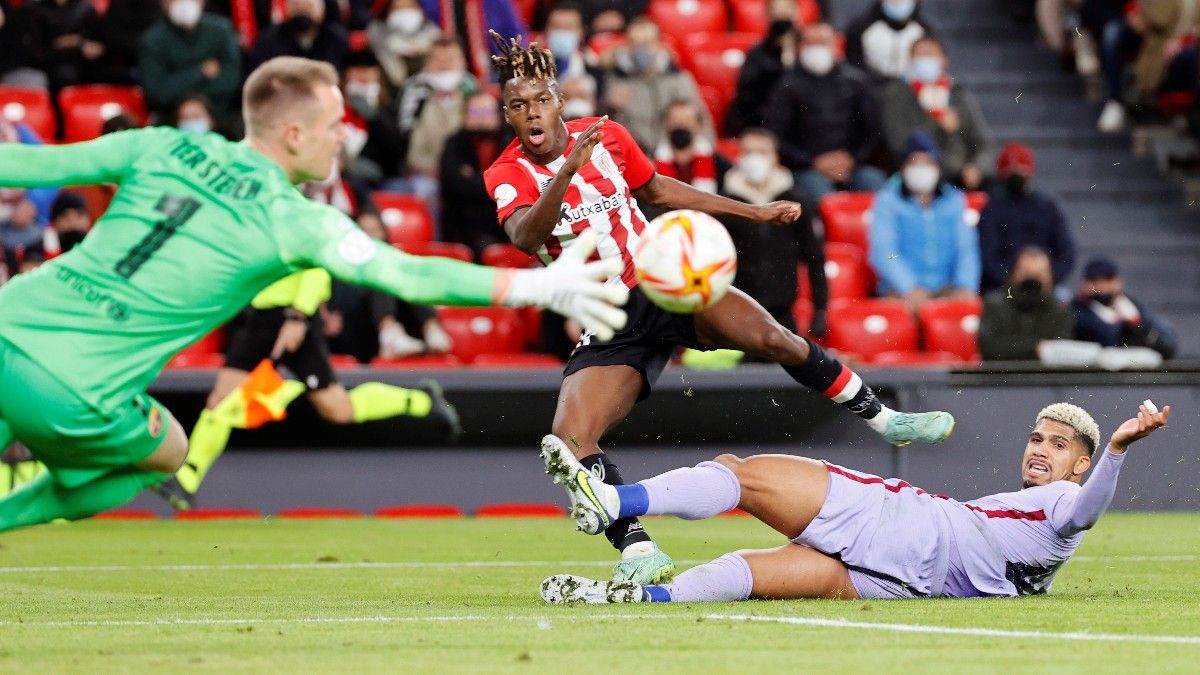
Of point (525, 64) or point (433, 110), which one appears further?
point (433, 110)

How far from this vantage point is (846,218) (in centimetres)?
1662

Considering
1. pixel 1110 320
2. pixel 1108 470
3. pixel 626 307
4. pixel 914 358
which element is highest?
pixel 1108 470

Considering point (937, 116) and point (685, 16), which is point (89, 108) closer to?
point (685, 16)

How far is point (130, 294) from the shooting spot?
242 inches

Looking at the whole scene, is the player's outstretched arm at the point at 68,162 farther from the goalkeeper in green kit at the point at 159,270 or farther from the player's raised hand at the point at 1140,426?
the player's raised hand at the point at 1140,426

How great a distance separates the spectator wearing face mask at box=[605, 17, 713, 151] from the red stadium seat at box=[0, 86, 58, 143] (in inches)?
183

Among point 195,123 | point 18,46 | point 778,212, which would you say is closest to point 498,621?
point 778,212

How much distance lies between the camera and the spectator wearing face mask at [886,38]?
1798cm

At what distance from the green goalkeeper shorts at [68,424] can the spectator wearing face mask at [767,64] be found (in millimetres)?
Result: 11240

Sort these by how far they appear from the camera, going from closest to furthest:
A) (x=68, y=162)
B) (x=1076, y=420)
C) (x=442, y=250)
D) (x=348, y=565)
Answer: (x=68, y=162) < (x=1076, y=420) < (x=348, y=565) < (x=442, y=250)

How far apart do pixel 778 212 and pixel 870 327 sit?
7.22 m

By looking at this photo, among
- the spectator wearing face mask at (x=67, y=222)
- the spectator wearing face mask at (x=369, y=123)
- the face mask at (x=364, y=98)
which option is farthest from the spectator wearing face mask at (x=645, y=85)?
the spectator wearing face mask at (x=67, y=222)

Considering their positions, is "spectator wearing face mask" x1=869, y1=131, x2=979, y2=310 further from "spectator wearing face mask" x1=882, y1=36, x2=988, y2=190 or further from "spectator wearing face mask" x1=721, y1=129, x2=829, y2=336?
"spectator wearing face mask" x1=882, y1=36, x2=988, y2=190

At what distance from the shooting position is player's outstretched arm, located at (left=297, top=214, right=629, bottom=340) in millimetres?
5762
